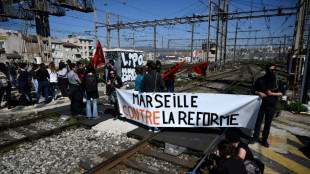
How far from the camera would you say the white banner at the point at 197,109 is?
4.85 meters

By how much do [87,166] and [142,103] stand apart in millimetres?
2175

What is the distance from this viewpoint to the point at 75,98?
703 centimetres

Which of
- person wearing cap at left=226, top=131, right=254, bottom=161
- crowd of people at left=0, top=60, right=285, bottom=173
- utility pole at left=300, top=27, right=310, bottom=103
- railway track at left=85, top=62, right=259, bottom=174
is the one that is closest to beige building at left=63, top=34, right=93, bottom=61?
crowd of people at left=0, top=60, right=285, bottom=173

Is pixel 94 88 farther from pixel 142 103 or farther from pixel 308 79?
pixel 308 79

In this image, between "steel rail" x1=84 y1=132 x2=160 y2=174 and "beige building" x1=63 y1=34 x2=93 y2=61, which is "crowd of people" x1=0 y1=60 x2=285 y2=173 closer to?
"steel rail" x1=84 y1=132 x2=160 y2=174

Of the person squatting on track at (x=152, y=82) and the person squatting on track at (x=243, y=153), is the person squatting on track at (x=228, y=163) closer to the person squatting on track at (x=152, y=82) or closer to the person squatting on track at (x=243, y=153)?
the person squatting on track at (x=243, y=153)

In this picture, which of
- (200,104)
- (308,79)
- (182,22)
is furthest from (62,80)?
(182,22)

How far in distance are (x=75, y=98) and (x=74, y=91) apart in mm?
259

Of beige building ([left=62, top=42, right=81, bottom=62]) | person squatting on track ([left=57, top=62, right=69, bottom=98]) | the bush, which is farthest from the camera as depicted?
beige building ([left=62, top=42, right=81, bottom=62])

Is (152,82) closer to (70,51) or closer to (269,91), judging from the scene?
(269,91)

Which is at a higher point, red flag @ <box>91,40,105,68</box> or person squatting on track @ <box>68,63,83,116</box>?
red flag @ <box>91,40,105,68</box>

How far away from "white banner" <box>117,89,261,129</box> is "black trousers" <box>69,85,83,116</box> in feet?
8.57

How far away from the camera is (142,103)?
5.48m

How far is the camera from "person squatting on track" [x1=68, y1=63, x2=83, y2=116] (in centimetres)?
686
